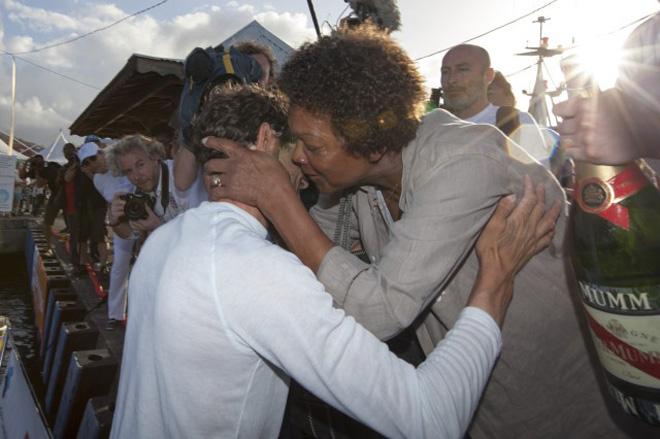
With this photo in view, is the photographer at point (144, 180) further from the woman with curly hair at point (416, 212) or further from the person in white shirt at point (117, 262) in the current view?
the woman with curly hair at point (416, 212)

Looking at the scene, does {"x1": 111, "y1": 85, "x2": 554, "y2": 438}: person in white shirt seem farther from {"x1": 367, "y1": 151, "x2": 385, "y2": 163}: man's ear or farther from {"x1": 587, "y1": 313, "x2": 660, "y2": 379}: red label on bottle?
{"x1": 367, "y1": 151, "x2": 385, "y2": 163}: man's ear

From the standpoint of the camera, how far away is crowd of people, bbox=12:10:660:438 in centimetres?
110

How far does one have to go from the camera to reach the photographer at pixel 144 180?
156 inches

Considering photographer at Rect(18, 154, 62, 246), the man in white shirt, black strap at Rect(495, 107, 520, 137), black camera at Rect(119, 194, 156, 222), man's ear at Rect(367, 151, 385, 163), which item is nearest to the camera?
man's ear at Rect(367, 151, 385, 163)

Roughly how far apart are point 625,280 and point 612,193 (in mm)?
185

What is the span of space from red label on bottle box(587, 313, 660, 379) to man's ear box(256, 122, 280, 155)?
1.05 m

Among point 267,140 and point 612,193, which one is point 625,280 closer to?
point 612,193

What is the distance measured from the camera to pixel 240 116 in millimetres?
1553

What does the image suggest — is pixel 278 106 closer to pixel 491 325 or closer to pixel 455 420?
pixel 491 325

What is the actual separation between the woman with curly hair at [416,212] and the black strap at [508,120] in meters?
1.47

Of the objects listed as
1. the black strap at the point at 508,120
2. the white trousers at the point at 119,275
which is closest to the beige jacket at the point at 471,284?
the black strap at the point at 508,120

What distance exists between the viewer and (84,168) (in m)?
7.97

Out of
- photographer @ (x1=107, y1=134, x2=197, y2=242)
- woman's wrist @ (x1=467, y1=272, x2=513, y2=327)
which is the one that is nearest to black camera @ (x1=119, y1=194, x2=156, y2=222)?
photographer @ (x1=107, y1=134, x2=197, y2=242)

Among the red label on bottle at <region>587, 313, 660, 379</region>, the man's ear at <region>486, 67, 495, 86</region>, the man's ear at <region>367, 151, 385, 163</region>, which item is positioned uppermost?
the man's ear at <region>486, 67, 495, 86</region>
